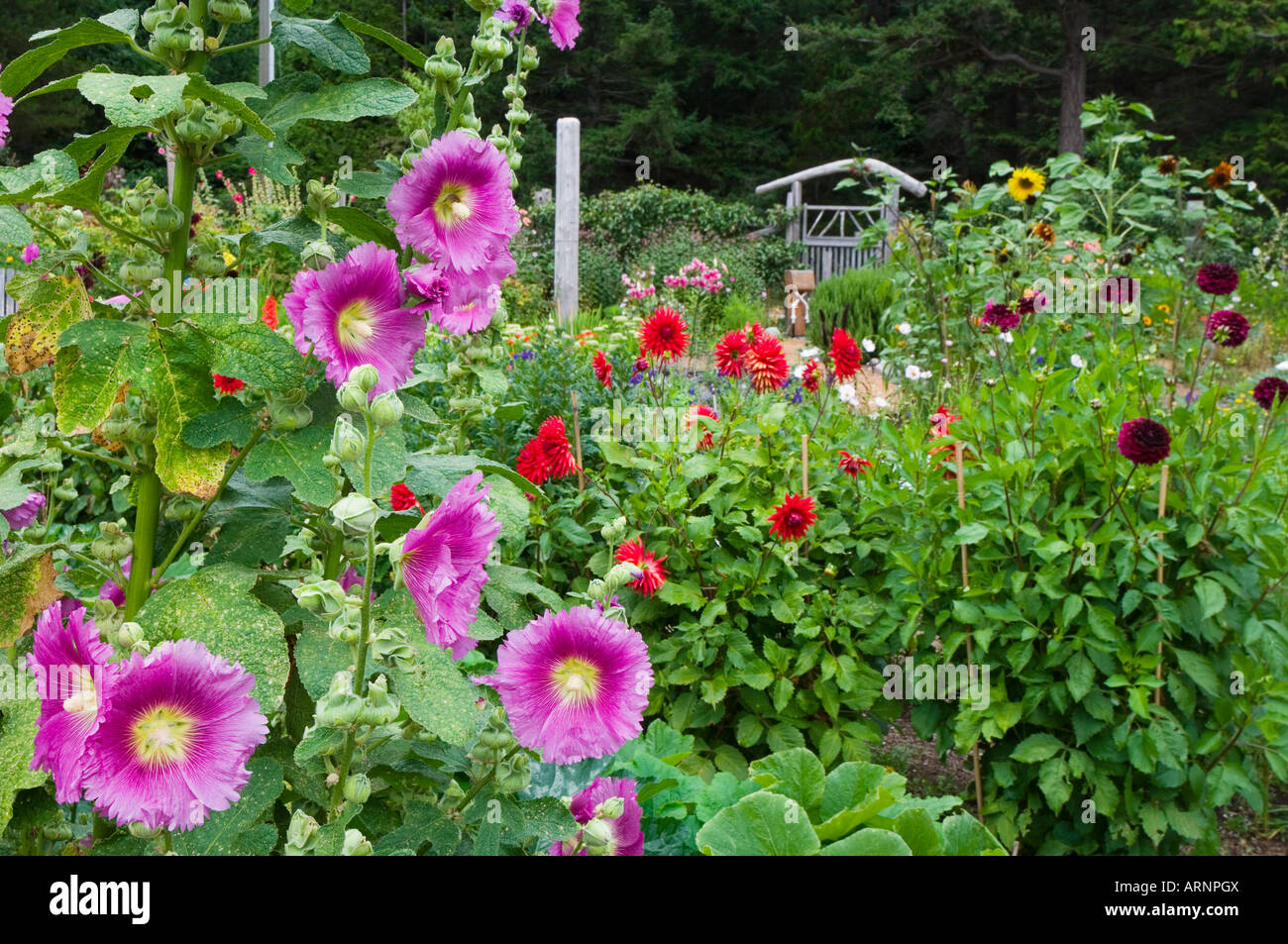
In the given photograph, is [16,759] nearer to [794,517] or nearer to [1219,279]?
[794,517]

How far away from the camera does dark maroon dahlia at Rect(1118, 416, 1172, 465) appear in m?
1.86

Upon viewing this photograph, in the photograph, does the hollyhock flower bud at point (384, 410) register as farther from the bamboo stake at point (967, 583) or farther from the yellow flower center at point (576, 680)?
the bamboo stake at point (967, 583)

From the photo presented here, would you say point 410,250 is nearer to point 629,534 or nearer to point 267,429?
point 267,429

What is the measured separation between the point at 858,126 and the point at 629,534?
68.1ft

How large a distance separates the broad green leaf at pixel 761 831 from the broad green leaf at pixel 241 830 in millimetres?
489

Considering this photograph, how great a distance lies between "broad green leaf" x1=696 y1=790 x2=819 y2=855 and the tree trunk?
65.3 feet

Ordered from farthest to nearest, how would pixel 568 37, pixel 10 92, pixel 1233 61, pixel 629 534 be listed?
pixel 1233 61, pixel 629 534, pixel 568 37, pixel 10 92

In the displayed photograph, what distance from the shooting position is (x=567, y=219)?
756cm

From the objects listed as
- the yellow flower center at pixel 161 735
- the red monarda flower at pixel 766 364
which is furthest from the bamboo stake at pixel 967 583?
the yellow flower center at pixel 161 735

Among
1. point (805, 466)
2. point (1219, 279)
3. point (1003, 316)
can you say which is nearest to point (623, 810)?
point (805, 466)

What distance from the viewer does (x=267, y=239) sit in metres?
0.90

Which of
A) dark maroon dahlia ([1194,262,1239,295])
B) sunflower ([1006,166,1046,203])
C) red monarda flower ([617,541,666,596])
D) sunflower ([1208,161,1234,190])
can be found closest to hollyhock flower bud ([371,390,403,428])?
red monarda flower ([617,541,666,596])

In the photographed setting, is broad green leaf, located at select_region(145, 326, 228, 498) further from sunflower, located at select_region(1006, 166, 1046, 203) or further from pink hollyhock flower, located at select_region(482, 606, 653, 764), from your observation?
sunflower, located at select_region(1006, 166, 1046, 203)
